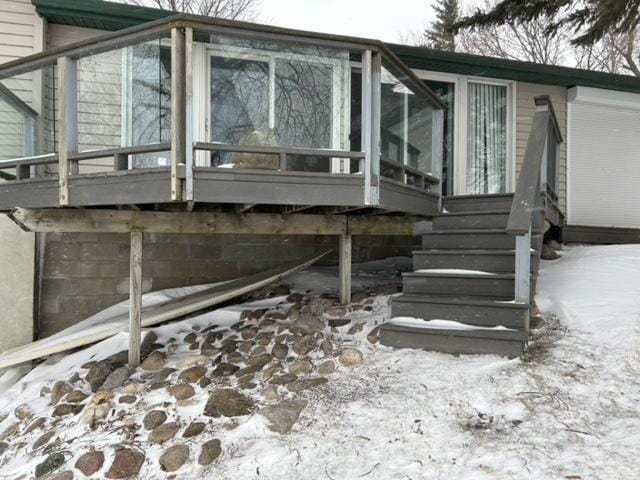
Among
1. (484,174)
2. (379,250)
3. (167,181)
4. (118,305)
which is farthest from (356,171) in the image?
(484,174)

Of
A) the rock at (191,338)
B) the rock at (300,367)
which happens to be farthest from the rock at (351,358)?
the rock at (191,338)

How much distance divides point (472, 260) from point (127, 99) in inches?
128

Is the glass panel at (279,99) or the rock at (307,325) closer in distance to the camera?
the glass panel at (279,99)

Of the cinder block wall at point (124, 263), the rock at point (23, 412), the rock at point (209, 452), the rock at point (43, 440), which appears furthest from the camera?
the cinder block wall at point (124, 263)

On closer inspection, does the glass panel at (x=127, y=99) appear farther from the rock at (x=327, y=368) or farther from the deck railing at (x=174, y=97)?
the rock at (x=327, y=368)

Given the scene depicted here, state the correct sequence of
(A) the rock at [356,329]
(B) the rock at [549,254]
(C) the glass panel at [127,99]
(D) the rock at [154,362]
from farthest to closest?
(B) the rock at [549,254]
(A) the rock at [356,329]
(D) the rock at [154,362]
(C) the glass panel at [127,99]

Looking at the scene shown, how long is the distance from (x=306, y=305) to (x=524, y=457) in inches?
113

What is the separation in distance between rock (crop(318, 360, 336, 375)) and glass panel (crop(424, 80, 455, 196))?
4168mm

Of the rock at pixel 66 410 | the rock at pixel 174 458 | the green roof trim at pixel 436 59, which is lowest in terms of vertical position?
the rock at pixel 66 410

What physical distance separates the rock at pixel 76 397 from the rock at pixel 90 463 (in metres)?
1.00

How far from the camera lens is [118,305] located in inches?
213

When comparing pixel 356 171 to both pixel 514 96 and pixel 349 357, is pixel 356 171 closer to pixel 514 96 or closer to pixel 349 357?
pixel 349 357

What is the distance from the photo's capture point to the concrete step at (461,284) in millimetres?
3629

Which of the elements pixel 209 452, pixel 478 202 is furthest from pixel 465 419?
pixel 478 202
